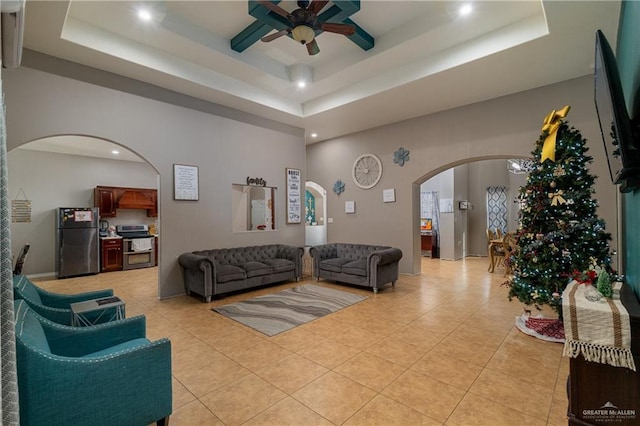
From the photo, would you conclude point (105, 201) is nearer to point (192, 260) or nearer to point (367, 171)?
point (192, 260)

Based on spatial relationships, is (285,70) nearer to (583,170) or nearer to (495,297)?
(583,170)

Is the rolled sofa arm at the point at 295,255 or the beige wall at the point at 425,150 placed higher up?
the beige wall at the point at 425,150

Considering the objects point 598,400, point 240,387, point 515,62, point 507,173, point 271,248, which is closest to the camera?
point 598,400

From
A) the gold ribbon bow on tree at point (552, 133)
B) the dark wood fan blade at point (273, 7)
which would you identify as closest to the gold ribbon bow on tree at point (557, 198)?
the gold ribbon bow on tree at point (552, 133)

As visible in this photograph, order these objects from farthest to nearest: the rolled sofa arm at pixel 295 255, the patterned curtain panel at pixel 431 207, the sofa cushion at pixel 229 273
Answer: the patterned curtain panel at pixel 431 207, the rolled sofa arm at pixel 295 255, the sofa cushion at pixel 229 273

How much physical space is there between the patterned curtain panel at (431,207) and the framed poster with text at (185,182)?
23.9 ft

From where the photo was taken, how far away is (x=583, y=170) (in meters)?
3.15

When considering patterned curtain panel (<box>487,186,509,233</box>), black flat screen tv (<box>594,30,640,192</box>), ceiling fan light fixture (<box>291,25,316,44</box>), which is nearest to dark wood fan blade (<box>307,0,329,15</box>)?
ceiling fan light fixture (<box>291,25,316,44</box>)

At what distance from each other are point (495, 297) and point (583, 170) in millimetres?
2473

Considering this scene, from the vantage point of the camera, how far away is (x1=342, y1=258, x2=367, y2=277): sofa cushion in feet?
17.1

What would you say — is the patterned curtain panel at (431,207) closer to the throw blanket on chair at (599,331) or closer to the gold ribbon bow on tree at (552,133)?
the gold ribbon bow on tree at (552,133)

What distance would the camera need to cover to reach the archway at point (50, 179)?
6848 mm

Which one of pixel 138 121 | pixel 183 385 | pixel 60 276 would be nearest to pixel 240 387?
pixel 183 385

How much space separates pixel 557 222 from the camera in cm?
324
